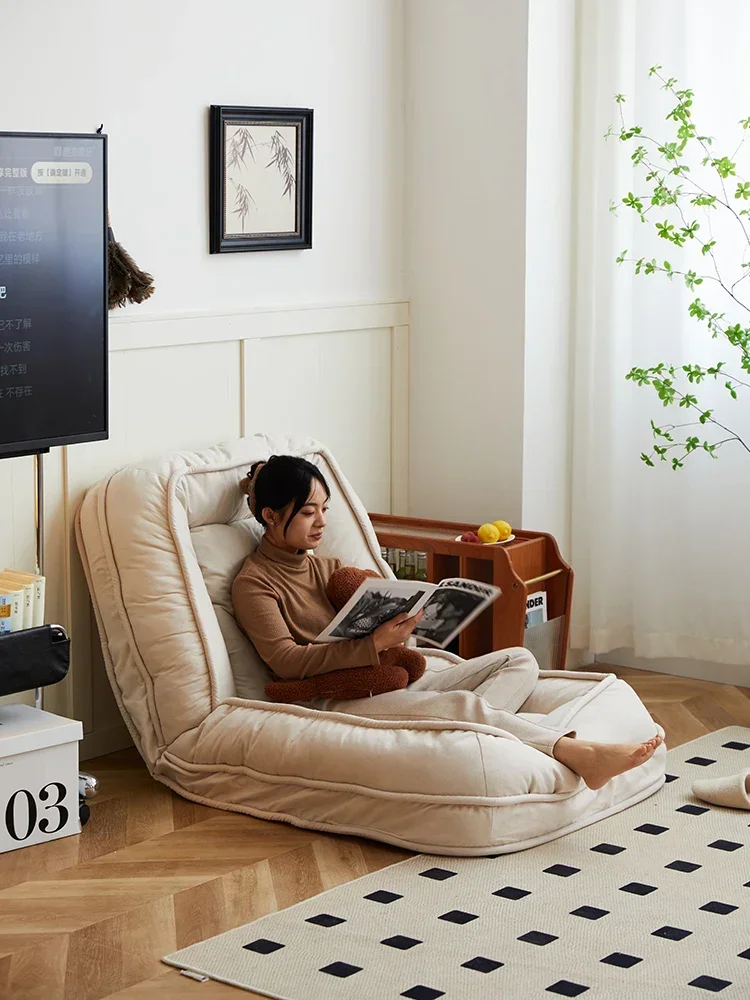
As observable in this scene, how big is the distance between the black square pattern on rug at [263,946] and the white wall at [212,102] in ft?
5.59

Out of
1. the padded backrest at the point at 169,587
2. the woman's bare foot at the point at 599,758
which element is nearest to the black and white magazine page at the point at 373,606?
the padded backrest at the point at 169,587

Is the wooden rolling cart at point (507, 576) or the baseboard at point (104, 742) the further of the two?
the wooden rolling cart at point (507, 576)

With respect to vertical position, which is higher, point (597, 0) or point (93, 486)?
point (597, 0)

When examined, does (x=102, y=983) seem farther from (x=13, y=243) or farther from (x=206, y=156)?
(x=206, y=156)

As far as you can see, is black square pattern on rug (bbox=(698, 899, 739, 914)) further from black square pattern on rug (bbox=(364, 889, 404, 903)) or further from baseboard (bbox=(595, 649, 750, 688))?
baseboard (bbox=(595, 649, 750, 688))

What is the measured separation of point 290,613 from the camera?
3455mm

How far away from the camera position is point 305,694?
10.9 ft

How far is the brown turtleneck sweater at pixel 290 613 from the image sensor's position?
332 cm

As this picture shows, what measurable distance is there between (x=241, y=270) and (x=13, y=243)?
3.26 feet

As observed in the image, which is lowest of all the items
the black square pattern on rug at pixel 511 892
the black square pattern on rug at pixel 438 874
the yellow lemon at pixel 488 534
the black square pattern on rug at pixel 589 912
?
the black square pattern on rug at pixel 589 912

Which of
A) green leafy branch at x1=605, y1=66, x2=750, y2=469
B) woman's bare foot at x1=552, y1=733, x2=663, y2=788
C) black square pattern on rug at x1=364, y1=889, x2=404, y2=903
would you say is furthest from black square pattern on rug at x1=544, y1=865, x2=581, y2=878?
green leafy branch at x1=605, y1=66, x2=750, y2=469

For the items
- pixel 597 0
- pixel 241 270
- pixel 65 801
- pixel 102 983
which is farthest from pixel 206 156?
pixel 102 983

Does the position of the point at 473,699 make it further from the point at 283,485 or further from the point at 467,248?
the point at 467,248

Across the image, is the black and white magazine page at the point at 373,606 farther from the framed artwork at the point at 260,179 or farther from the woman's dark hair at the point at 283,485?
the framed artwork at the point at 260,179
